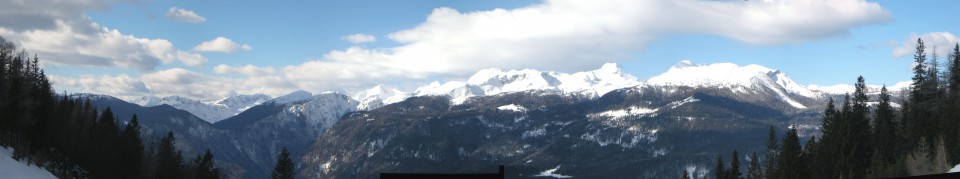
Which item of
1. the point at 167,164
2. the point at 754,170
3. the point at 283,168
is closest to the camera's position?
the point at 283,168

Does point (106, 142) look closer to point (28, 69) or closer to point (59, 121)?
point (59, 121)

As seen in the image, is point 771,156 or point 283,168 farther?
point 771,156

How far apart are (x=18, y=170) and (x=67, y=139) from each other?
30.1 m

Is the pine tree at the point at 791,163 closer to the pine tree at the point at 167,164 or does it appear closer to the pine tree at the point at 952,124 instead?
the pine tree at the point at 952,124

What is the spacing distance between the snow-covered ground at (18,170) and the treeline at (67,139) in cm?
348

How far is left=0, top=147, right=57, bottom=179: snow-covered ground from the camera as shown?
2763 inches

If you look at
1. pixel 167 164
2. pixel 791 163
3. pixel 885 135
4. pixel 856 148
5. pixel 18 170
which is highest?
pixel 885 135

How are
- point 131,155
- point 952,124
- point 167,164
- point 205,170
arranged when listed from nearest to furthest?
point 952,124
point 131,155
point 205,170
point 167,164

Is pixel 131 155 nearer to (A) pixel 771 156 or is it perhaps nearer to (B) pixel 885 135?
(A) pixel 771 156

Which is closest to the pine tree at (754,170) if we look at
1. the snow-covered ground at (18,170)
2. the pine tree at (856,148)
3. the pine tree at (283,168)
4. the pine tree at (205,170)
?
the pine tree at (856,148)

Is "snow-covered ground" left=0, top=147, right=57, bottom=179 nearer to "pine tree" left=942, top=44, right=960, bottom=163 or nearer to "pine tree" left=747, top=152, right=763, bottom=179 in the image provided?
"pine tree" left=942, top=44, right=960, bottom=163

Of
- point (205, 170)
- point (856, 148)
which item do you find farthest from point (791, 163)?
point (205, 170)

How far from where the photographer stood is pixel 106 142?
110 meters

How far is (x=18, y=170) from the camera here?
244 ft
